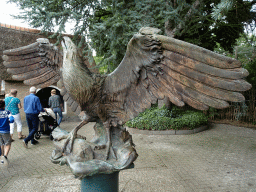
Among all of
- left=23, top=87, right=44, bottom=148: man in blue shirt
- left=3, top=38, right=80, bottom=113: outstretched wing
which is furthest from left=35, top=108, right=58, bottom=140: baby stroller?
left=3, top=38, right=80, bottom=113: outstretched wing

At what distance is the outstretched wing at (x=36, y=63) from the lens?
7.71 feet

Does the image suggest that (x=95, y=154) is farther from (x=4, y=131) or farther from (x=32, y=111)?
(x=32, y=111)

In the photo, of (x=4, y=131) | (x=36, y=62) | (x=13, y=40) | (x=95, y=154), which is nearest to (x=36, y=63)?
(x=36, y=62)

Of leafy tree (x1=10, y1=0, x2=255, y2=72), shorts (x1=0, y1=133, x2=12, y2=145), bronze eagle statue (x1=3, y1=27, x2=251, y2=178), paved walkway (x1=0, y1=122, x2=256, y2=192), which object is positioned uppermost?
leafy tree (x1=10, y1=0, x2=255, y2=72)

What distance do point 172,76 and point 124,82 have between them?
59 cm

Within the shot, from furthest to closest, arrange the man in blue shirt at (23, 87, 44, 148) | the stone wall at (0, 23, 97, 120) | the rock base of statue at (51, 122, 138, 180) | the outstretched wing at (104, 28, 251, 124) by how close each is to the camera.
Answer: the stone wall at (0, 23, 97, 120) < the man in blue shirt at (23, 87, 44, 148) < the rock base of statue at (51, 122, 138, 180) < the outstretched wing at (104, 28, 251, 124)

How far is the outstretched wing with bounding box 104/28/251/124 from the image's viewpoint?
1.54 meters

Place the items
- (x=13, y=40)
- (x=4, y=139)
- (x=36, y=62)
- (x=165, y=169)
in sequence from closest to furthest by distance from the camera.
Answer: (x=36, y=62) < (x=165, y=169) < (x=4, y=139) < (x=13, y=40)

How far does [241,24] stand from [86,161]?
7535 mm

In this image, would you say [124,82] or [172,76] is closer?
[172,76]

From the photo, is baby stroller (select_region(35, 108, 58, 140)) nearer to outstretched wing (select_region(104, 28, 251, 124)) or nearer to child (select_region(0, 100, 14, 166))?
child (select_region(0, 100, 14, 166))

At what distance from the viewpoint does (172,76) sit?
1872 mm

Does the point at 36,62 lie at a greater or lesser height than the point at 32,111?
greater

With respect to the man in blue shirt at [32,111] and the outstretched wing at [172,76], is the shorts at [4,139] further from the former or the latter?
the outstretched wing at [172,76]
